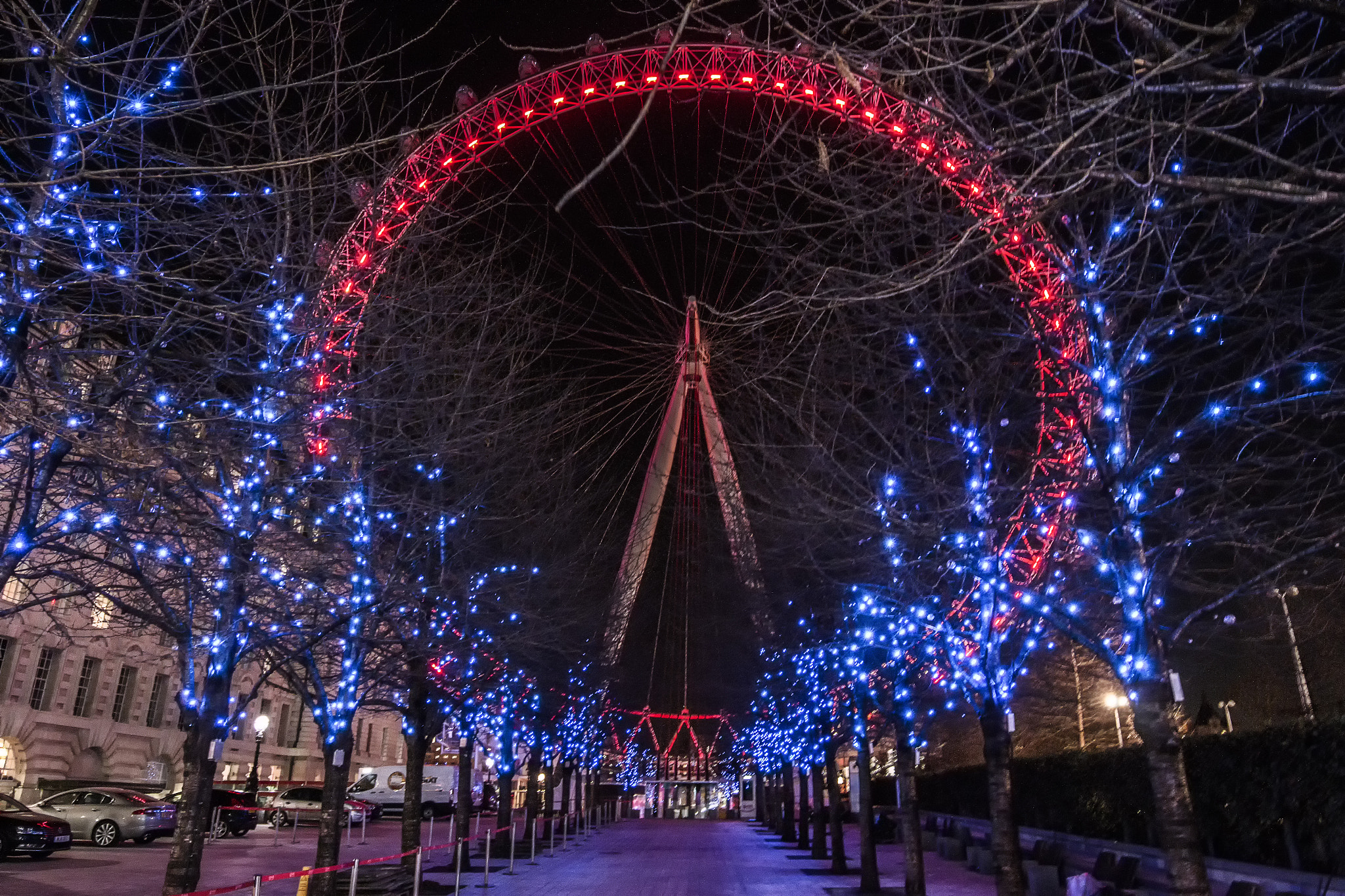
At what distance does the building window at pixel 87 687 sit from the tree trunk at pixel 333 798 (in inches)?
1082

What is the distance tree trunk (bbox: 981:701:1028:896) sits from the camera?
14102mm

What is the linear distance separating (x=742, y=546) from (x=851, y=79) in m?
23.2

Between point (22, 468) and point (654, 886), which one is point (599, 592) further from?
point (22, 468)

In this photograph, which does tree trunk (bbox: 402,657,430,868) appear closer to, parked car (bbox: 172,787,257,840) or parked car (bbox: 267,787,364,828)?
parked car (bbox: 172,787,257,840)

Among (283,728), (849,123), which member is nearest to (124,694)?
(283,728)

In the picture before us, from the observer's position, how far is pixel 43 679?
39.0 metres

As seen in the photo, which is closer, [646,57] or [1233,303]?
[1233,303]

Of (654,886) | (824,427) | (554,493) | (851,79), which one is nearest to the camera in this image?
(851,79)

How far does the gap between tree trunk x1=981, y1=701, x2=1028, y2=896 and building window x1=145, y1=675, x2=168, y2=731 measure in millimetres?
40387

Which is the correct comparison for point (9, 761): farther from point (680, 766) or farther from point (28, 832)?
point (680, 766)

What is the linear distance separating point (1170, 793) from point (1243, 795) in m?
8.33

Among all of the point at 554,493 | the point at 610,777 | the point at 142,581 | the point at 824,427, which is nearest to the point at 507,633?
the point at 554,493

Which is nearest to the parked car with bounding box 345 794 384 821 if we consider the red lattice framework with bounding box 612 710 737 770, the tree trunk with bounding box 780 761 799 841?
the tree trunk with bounding box 780 761 799 841

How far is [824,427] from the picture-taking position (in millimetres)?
19344
